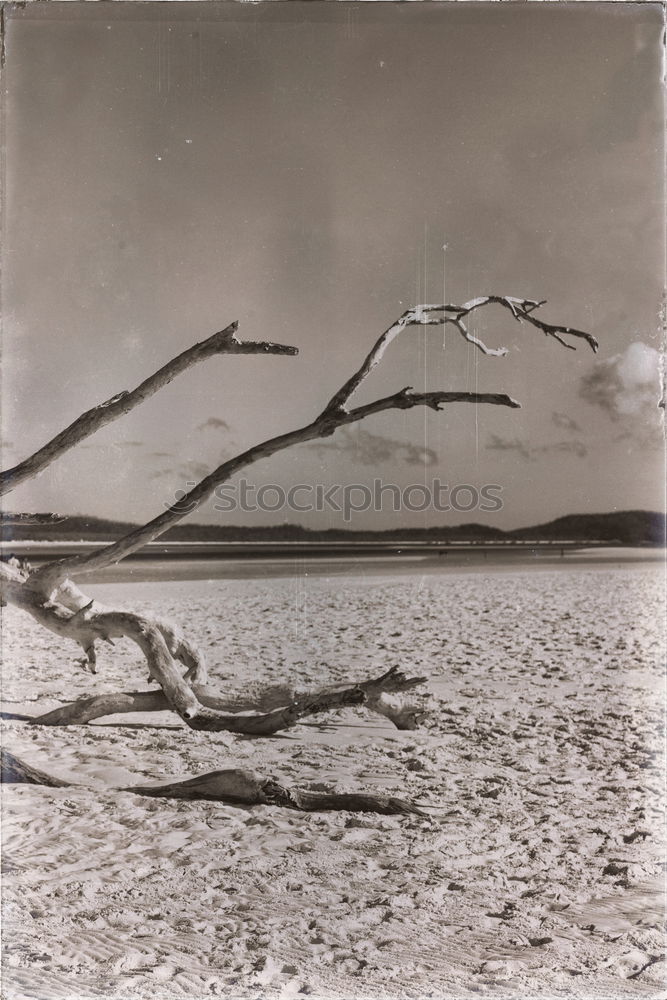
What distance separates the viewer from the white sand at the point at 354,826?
2.27 m

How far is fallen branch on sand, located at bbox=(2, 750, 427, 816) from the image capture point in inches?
105

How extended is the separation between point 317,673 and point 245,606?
455 millimetres

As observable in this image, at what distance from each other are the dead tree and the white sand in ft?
0.47

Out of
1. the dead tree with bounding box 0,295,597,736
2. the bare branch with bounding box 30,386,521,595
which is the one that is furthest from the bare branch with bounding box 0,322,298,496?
the bare branch with bounding box 30,386,521,595

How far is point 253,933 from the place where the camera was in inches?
90.2

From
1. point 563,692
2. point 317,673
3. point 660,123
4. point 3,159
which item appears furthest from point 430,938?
point 3,159

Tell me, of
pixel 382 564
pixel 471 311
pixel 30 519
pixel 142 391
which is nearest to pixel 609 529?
pixel 382 564

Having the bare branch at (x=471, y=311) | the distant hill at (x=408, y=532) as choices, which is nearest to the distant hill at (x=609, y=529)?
the distant hill at (x=408, y=532)

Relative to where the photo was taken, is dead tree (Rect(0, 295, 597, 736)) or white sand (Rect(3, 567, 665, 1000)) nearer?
white sand (Rect(3, 567, 665, 1000))

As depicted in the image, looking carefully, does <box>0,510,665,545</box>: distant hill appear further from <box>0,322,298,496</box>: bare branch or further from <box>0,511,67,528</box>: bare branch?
<box>0,322,298,496</box>: bare branch

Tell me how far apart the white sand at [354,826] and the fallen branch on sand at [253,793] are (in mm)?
41

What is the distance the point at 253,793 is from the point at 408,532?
1143 mm

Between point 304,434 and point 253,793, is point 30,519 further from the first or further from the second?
point 253,793

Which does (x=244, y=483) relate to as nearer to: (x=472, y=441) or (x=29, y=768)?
(x=472, y=441)
